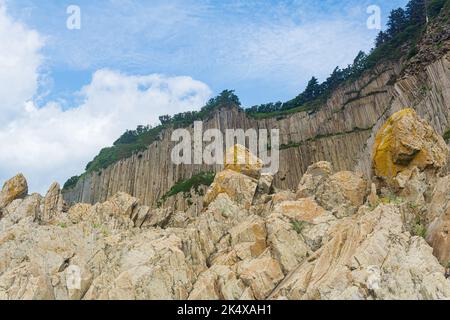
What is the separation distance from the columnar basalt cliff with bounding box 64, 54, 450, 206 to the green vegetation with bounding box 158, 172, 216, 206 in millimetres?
1722

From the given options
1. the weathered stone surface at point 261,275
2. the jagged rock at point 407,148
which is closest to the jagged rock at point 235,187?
the jagged rock at point 407,148

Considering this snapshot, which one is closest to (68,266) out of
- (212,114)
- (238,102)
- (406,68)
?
(406,68)

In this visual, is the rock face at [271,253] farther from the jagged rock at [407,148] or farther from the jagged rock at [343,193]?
the jagged rock at [407,148]

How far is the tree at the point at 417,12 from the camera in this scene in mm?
68481

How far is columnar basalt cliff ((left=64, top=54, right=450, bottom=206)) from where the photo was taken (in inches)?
2504

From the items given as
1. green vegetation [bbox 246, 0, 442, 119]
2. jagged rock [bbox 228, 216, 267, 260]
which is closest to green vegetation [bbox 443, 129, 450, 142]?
jagged rock [bbox 228, 216, 267, 260]

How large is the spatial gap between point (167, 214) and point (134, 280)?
605 inches

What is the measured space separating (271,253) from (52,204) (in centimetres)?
1698

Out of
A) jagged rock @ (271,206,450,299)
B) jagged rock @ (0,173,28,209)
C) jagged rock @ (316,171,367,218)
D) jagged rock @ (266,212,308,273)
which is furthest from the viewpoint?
jagged rock @ (0,173,28,209)

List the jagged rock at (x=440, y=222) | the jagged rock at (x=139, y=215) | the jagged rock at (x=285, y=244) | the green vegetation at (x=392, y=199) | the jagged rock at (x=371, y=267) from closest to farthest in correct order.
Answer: the jagged rock at (x=371, y=267)
the jagged rock at (x=440, y=222)
the jagged rock at (x=285, y=244)
the green vegetation at (x=392, y=199)
the jagged rock at (x=139, y=215)

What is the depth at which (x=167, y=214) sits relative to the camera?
1234 inches

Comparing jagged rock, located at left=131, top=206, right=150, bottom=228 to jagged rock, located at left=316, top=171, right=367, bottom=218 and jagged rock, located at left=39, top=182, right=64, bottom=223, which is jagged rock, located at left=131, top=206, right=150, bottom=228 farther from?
jagged rock, located at left=316, top=171, right=367, bottom=218

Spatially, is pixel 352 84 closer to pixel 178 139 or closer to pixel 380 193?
pixel 178 139

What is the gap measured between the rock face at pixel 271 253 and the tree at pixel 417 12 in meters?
53.0
